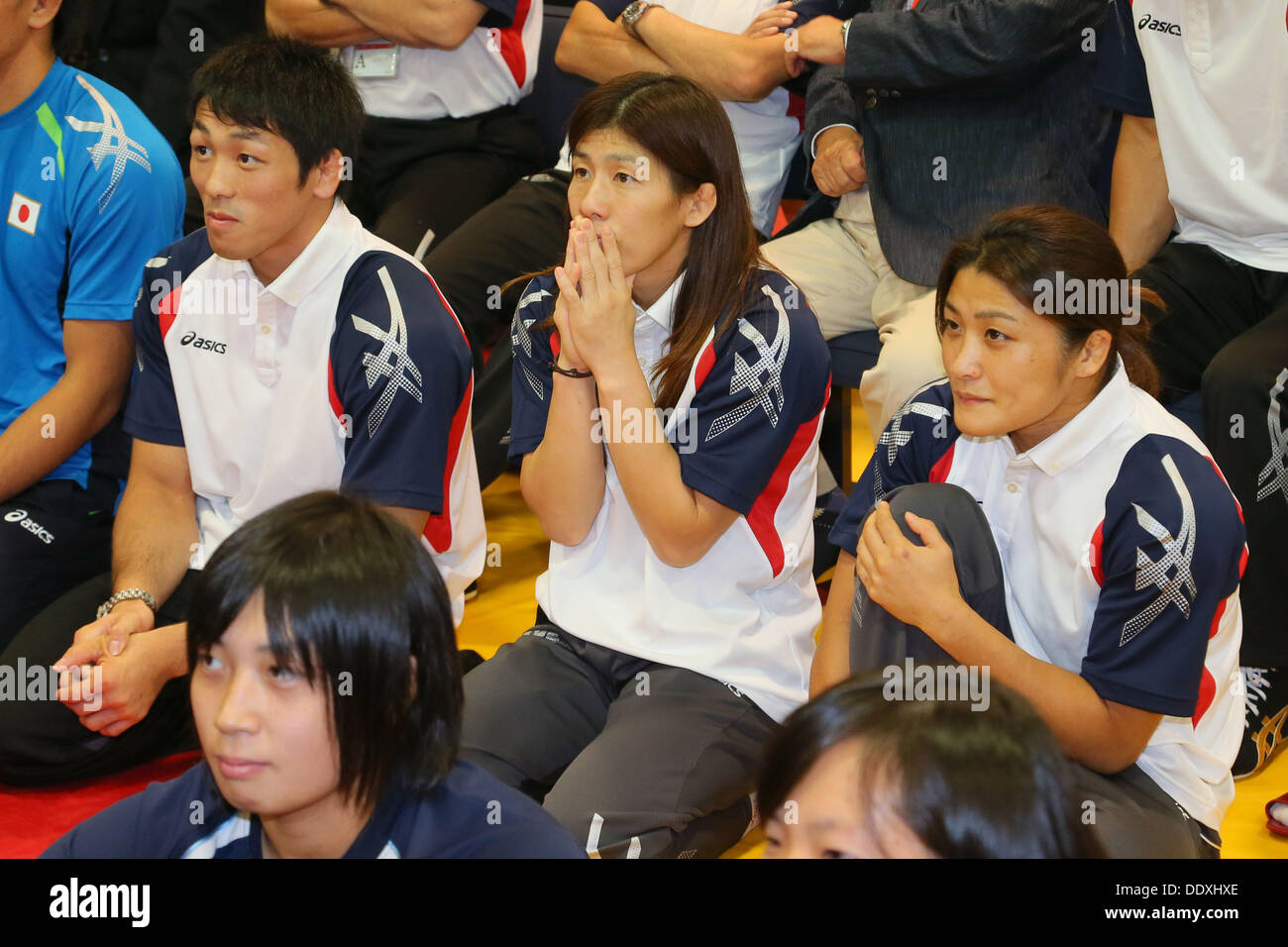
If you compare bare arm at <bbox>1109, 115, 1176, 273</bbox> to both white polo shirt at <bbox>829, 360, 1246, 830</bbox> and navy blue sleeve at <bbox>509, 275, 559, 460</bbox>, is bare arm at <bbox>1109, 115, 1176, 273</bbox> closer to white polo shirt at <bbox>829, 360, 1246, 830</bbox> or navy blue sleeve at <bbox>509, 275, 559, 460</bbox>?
white polo shirt at <bbox>829, 360, 1246, 830</bbox>

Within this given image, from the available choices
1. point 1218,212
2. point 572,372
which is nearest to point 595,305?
point 572,372

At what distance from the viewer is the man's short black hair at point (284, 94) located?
2.39 m

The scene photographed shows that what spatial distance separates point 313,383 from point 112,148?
72 centimetres

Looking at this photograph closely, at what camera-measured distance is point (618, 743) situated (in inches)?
83.1

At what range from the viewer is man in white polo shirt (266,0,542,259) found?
3.36 m

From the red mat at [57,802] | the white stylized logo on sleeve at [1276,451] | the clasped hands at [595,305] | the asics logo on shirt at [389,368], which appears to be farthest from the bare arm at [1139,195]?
the red mat at [57,802]

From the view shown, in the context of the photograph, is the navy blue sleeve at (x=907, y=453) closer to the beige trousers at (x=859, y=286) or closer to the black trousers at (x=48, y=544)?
the beige trousers at (x=859, y=286)

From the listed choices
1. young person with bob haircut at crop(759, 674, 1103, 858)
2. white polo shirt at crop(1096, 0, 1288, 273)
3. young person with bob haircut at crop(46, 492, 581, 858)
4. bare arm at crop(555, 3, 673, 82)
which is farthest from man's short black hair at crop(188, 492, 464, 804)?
bare arm at crop(555, 3, 673, 82)

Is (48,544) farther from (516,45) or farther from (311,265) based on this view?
(516,45)

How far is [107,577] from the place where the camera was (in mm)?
2605

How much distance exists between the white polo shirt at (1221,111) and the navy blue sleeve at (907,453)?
0.92 m

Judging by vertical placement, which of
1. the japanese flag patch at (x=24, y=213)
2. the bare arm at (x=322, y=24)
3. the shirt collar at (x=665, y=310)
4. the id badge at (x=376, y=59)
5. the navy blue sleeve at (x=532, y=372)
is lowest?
the navy blue sleeve at (x=532, y=372)

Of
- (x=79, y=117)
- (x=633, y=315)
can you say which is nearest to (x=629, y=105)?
(x=633, y=315)

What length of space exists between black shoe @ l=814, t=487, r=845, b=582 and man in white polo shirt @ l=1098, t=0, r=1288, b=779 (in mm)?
758
